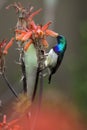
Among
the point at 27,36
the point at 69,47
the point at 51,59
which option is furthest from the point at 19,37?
the point at 69,47

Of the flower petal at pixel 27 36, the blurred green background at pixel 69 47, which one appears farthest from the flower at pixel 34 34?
the blurred green background at pixel 69 47

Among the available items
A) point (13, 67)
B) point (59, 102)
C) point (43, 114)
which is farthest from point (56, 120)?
point (13, 67)

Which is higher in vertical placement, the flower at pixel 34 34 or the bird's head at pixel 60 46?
the flower at pixel 34 34

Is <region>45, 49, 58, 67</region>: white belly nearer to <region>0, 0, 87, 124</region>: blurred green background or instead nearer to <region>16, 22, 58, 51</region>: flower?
<region>16, 22, 58, 51</region>: flower

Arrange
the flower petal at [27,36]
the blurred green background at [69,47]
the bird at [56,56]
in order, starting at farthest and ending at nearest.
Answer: the blurred green background at [69,47] < the bird at [56,56] < the flower petal at [27,36]

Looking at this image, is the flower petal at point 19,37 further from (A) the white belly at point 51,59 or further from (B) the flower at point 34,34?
(A) the white belly at point 51,59

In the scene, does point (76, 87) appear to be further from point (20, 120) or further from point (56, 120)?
point (20, 120)

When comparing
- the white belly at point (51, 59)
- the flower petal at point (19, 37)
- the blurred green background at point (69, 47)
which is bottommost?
the blurred green background at point (69, 47)

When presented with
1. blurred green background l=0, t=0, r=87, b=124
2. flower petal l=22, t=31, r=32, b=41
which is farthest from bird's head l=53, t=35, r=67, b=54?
blurred green background l=0, t=0, r=87, b=124
